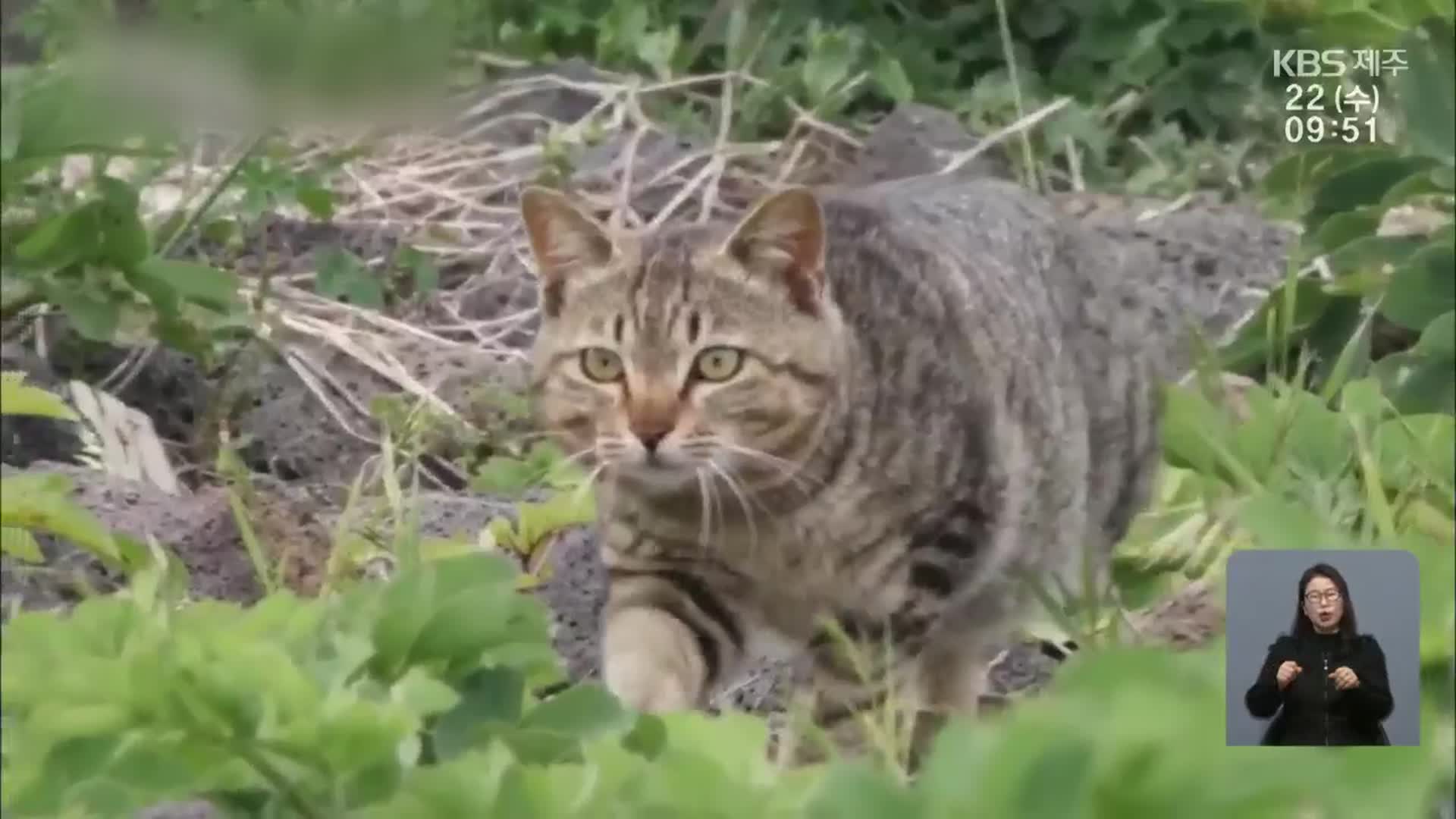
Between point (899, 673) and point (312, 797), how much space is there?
31 centimetres

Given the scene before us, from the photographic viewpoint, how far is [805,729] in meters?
0.44

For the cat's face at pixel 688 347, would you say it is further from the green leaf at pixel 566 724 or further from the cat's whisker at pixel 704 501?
the green leaf at pixel 566 724

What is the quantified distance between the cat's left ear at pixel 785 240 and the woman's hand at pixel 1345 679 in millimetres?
273

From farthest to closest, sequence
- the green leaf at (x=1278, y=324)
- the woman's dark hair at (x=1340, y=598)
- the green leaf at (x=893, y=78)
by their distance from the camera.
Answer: the green leaf at (x=893, y=78) < the green leaf at (x=1278, y=324) < the woman's dark hair at (x=1340, y=598)

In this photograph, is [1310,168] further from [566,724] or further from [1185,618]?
[566,724]

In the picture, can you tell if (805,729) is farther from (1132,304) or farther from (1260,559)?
(1132,304)

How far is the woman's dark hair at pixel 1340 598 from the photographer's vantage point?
36 cm

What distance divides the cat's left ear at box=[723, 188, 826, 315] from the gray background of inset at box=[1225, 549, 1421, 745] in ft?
0.77

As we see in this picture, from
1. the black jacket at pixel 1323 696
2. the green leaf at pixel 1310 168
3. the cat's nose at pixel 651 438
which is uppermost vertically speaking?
the green leaf at pixel 1310 168

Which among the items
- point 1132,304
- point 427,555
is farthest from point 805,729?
point 1132,304

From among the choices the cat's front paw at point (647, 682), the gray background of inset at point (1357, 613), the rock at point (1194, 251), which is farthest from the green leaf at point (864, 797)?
the rock at point (1194, 251)

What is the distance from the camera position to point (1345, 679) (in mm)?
367

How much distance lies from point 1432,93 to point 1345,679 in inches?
5.8

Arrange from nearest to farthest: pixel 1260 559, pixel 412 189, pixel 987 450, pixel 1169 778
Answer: pixel 1169 778
pixel 1260 559
pixel 412 189
pixel 987 450
